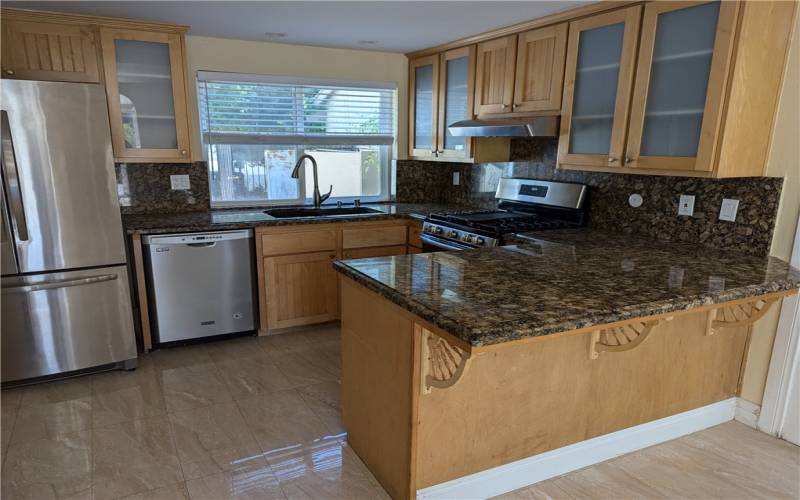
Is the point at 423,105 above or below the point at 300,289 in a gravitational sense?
above

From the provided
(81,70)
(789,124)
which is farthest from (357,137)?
(789,124)

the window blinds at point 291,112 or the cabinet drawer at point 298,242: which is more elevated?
the window blinds at point 291,112

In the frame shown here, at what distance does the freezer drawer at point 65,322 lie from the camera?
269 centimetres

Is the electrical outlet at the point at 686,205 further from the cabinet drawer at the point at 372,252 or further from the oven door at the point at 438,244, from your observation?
the cabinet drawer at the point at 372,252

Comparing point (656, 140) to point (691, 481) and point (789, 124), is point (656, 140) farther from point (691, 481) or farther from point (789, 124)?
point (691, 481)

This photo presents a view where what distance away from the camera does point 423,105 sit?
4.05 metres

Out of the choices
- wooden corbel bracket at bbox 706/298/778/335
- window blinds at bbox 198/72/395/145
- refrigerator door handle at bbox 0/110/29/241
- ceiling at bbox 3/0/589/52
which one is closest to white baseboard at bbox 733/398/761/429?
wooden corbel bracket at bbox 706/298/778/335

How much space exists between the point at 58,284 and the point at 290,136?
192 centimetres

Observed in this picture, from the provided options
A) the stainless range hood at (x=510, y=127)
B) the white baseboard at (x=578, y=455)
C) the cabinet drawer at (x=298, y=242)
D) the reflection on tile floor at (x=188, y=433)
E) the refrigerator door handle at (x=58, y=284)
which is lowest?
the reflection on tile floor at (x=188, y=433)

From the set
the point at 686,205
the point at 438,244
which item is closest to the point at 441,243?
the point at 438,244

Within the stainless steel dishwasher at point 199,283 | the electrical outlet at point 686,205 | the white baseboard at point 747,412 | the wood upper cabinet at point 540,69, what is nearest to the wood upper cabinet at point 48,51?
the stainless steel dishwasher at point 199,283

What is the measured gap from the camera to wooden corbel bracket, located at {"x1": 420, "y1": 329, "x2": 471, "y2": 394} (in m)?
1.67

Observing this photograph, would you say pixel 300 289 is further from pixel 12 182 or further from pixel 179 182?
pixel 12 182

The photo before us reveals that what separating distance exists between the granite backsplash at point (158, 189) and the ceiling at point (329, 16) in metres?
0.96
